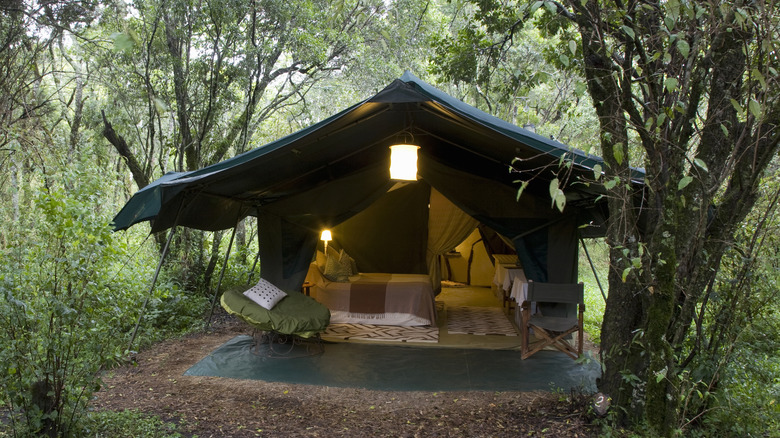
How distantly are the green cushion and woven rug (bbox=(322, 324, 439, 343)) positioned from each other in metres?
0.71

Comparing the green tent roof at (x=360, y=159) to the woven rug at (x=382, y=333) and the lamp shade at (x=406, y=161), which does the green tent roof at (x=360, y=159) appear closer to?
the lamp shade at (x=406, y=161)

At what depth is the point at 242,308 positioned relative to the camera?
15.0ft

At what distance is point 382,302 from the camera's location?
6090mm

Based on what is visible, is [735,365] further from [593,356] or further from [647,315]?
[593,356]

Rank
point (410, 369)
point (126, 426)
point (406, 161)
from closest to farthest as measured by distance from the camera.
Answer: point (126, 426), point (406, 161), point (410, 369)

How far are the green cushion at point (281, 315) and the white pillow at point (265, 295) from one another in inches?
1.7

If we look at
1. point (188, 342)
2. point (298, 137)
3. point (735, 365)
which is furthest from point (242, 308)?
point (735, 365)

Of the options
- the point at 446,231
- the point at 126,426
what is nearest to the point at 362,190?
the point at 446,231

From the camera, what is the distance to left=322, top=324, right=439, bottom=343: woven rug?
5449 millimetres

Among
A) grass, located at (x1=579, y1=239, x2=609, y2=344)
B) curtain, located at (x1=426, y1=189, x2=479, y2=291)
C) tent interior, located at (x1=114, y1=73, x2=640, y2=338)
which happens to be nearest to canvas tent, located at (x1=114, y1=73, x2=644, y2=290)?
tent interior, located at (x1=114, y1=73, x2=640, y2=338)

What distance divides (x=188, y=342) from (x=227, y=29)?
3.82 m

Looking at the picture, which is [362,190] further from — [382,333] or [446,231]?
[446,231]

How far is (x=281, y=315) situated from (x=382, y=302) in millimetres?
1659

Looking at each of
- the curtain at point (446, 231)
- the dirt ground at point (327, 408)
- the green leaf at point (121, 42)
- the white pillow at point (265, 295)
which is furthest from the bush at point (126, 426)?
the curtain at point (446, 231)
